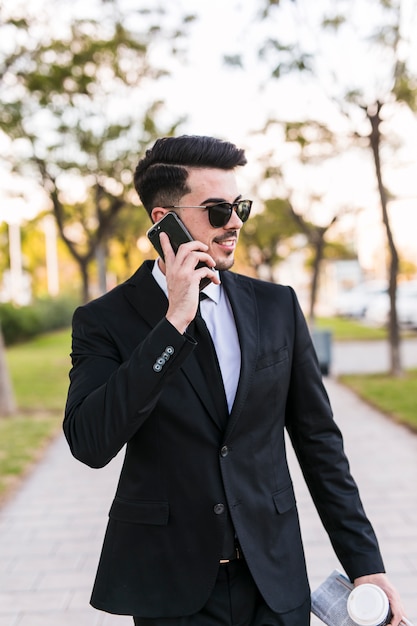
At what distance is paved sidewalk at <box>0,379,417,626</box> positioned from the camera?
448cm

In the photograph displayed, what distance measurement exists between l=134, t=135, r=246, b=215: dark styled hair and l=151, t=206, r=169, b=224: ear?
15 millimetres

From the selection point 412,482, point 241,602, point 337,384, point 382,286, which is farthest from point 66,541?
point 382,286

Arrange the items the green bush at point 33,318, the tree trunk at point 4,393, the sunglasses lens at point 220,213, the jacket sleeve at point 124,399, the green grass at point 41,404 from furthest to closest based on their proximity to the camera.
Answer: the green bush at point 33,318 → the tree trunk at point 4,393 → the green grass at point 41,404 → the sunglasses lens at point 220,213 → the jacket sleeve at point 124,399

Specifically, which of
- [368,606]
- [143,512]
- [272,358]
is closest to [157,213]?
[272,358]

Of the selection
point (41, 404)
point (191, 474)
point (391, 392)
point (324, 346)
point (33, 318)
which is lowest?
point (33, 318)

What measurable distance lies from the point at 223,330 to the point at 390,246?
40.0ft

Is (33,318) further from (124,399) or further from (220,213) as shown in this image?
(124,399)

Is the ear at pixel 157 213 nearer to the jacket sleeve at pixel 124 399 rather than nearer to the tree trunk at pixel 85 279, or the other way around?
the jacket sleeve at pixel 124 399

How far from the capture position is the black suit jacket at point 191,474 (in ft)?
6.42

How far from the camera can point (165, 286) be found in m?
2.17

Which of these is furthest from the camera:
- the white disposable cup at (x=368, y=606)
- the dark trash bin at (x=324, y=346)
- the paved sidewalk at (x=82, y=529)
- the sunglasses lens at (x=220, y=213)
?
the dark trash bin at (x=324, y=346)

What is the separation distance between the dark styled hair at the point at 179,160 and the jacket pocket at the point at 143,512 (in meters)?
0.78

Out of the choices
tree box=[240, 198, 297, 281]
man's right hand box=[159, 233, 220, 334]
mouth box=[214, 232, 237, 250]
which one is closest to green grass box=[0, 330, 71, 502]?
mouth box=[214, 232, 237, 250]

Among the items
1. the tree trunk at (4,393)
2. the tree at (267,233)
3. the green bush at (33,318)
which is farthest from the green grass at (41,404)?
the green bush at (33,318)
